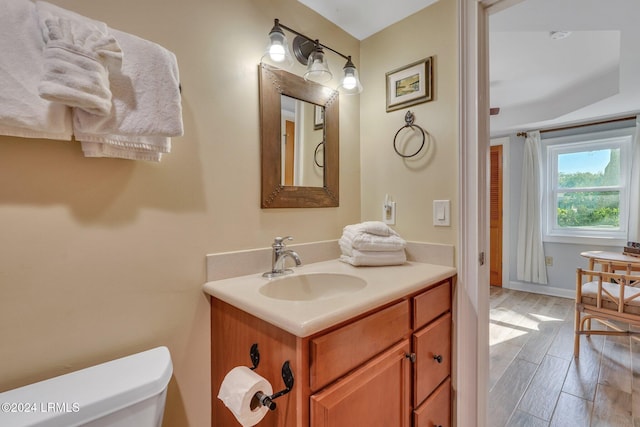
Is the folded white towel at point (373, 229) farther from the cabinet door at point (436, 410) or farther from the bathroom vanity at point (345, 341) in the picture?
the cabinet door at point (436, 410)

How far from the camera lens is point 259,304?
0.82 m

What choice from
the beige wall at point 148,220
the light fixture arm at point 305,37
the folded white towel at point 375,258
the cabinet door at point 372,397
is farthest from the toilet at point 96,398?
the light fixture arm at point 305,37

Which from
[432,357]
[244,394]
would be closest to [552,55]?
[432,357]

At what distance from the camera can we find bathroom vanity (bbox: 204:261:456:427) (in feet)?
2.37

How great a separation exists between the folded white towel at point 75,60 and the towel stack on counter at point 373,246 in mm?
1000

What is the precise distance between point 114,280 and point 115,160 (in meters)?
0.36

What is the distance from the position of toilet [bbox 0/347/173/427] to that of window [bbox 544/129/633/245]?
169 inches

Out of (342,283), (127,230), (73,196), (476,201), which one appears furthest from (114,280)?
(476,201)

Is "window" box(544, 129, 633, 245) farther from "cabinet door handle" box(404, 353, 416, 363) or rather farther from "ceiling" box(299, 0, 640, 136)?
"cabinet door handle" box(404, 353, 416, 363)

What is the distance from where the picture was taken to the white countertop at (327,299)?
72cm

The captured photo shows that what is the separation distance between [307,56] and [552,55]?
6.95 ft

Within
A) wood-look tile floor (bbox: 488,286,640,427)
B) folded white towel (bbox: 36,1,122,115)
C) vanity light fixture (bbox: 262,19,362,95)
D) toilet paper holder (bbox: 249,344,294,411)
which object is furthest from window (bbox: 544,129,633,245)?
folded white towel (bbox: 36,1,122,115)

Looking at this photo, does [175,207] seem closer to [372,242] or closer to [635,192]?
[372,242]

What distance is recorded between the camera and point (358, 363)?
0.83 m
